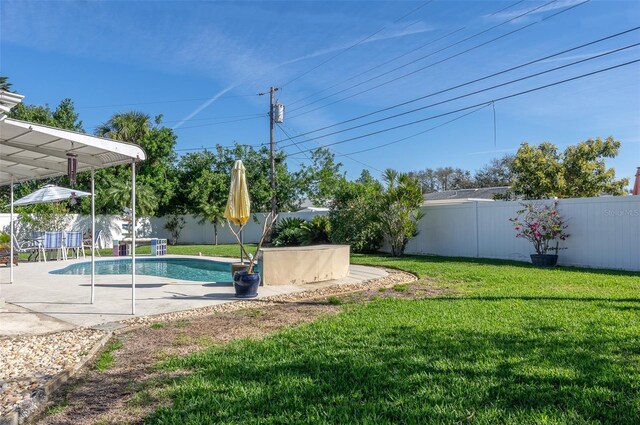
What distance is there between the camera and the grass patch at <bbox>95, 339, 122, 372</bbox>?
443cm

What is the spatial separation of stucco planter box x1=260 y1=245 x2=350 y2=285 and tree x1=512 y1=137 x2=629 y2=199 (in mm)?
15955

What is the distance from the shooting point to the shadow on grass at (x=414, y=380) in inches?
122

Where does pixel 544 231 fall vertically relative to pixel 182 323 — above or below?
above

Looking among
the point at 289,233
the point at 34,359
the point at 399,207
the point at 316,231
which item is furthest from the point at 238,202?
the point at 289,233

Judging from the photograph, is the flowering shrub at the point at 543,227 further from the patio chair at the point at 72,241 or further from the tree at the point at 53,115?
the tree at the point at 53,115

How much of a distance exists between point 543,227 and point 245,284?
9.63 meters

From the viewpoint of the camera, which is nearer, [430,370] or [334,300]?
[430,370]

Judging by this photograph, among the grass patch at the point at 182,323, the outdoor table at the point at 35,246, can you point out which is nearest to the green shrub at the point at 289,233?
the outdoor table at the point at 35,246

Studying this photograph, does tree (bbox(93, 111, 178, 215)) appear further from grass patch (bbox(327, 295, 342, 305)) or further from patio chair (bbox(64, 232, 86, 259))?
grass patch (bbox(327, 295, 342, 305))

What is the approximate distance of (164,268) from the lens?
608 inches

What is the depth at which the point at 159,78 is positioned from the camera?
22.7 metres

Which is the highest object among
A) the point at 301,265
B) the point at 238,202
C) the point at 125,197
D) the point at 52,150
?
the point at 125,197

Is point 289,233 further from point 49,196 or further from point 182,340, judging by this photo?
point 182,340

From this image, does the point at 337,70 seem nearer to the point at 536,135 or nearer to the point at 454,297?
the point at 536,135
